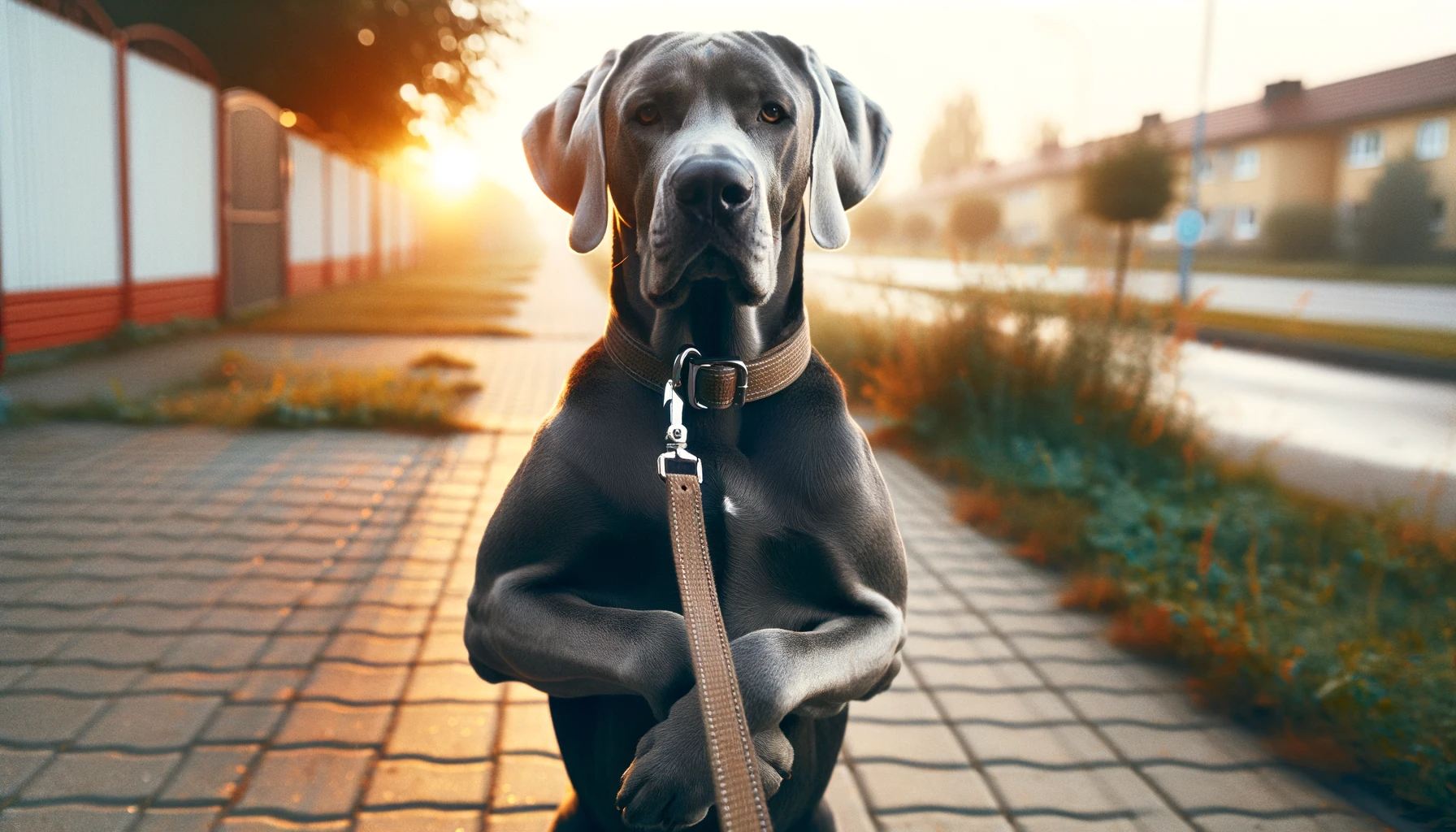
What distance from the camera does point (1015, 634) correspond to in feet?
12.6

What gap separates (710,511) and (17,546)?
350 cm

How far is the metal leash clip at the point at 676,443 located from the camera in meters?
1.49

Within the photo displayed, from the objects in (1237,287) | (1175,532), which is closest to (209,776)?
(1175,532)

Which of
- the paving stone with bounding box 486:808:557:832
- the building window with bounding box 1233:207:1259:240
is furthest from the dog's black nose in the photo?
the building window with bounding box 1233:207:1259:240

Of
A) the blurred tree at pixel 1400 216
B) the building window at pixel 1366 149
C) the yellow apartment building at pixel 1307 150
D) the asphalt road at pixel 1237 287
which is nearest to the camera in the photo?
the asphalt road at pixel 1237 287

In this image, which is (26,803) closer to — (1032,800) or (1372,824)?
(1032,800)

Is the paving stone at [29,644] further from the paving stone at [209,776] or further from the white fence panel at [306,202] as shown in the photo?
the white fence panel at [306,202]

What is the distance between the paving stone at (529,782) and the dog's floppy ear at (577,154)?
153 cm

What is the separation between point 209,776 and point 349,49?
46.4 feet

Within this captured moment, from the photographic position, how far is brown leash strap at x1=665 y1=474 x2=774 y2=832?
4.29 feet

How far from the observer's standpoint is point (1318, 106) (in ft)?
104

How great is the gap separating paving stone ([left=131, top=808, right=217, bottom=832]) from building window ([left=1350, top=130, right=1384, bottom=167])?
1401 inches

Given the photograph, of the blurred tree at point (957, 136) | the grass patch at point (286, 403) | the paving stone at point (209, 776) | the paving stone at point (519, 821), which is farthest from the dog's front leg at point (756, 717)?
the blurred tree at point (957, 136)

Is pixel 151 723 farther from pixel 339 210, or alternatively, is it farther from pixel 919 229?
pixel 919 229
